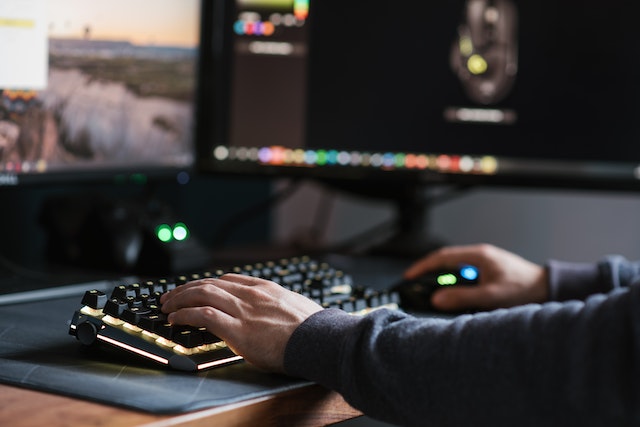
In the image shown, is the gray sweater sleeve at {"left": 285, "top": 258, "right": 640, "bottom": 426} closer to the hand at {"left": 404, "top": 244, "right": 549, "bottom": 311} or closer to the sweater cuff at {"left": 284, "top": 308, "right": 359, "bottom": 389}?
the sweater cuff at {"left": 284, "top": 308, "right": 359, "bottom": 389}

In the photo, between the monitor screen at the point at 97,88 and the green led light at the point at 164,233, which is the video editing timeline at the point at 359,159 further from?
the green led light at the point at 164,233

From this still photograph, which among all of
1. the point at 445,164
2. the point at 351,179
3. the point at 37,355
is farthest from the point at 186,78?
the point at 37,355

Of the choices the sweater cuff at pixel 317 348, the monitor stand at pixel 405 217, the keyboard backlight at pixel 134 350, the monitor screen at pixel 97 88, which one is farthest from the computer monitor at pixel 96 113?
the sweater cuff at pixel 317 348

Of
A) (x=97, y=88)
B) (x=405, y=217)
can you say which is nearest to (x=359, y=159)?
(x=405, y=217)

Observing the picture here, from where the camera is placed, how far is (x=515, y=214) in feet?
5.97

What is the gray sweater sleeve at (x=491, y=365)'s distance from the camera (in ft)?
2.28

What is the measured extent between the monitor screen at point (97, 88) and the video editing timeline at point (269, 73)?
7 cm

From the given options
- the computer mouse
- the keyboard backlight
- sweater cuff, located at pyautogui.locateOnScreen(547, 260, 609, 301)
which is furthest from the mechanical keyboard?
sweater cuff, located at pyautogui.locateOnScreen(547, 260, 609, 301)

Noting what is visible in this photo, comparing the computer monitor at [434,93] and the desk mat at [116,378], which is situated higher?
the computer monitor at [434,93]

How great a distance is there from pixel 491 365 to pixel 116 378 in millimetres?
288

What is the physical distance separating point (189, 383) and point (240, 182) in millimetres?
1129

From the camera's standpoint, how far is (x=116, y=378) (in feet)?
2.52

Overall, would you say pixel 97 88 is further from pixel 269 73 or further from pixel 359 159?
pixel 359 159

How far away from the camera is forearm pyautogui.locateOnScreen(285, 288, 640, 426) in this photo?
0.69 m
